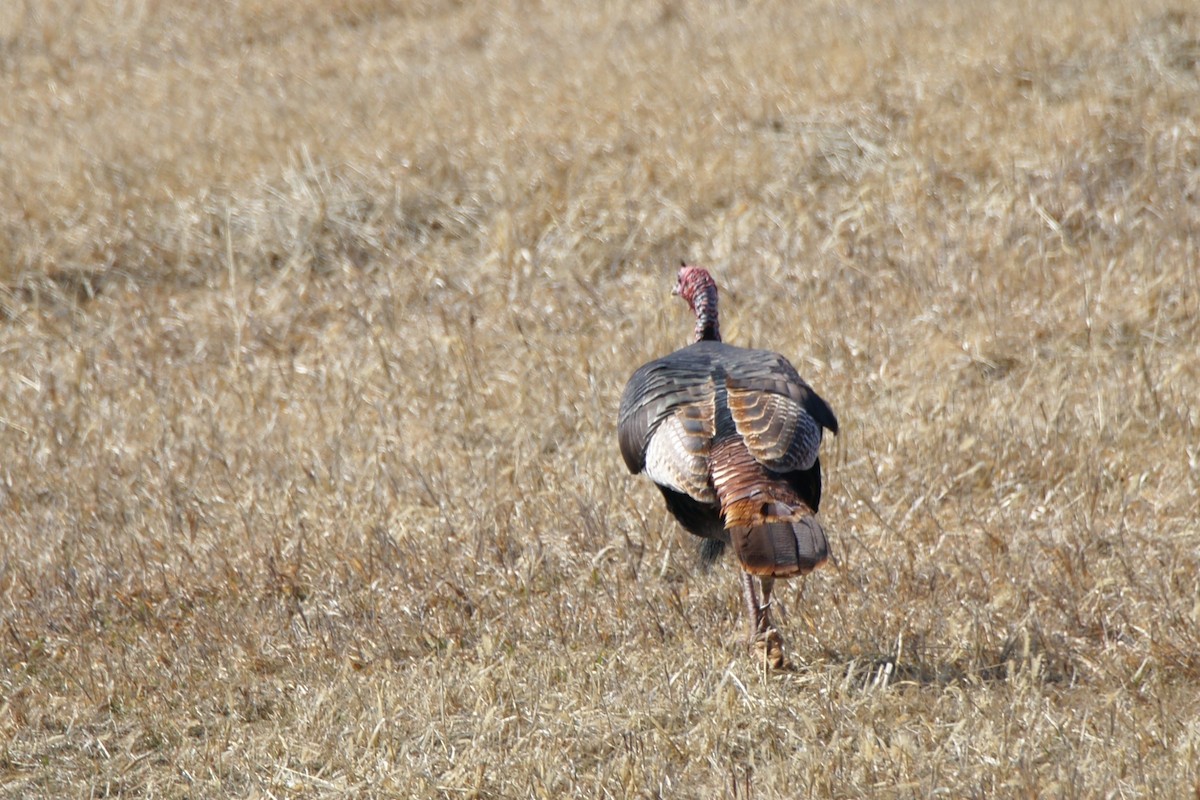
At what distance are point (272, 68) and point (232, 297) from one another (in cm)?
473

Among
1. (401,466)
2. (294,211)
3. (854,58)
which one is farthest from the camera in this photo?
(854,58)

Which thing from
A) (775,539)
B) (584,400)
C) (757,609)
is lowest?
(584,400)

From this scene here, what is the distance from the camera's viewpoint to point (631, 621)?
4.77 metres

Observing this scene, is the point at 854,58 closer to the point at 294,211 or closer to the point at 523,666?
the point at 294,211

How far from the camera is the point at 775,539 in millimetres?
3803

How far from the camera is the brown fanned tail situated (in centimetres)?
375

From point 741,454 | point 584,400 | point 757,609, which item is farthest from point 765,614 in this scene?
point 584,400

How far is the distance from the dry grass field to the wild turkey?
514 millimetres

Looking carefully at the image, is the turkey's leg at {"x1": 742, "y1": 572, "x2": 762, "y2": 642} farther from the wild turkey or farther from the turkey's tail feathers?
the turkey's tail feathers

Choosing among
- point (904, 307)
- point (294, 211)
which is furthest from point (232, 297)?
point (904, 307)

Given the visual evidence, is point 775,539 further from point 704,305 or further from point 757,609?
point 704,305

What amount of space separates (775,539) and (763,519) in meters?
0.10

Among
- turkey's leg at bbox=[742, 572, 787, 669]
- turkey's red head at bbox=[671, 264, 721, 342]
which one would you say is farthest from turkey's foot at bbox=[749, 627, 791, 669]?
turkey's red head at bbox=[671, 264, 721, 342]

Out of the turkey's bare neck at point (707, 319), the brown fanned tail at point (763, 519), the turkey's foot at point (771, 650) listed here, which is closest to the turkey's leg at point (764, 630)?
the turkey's foot at point (771, 650)
